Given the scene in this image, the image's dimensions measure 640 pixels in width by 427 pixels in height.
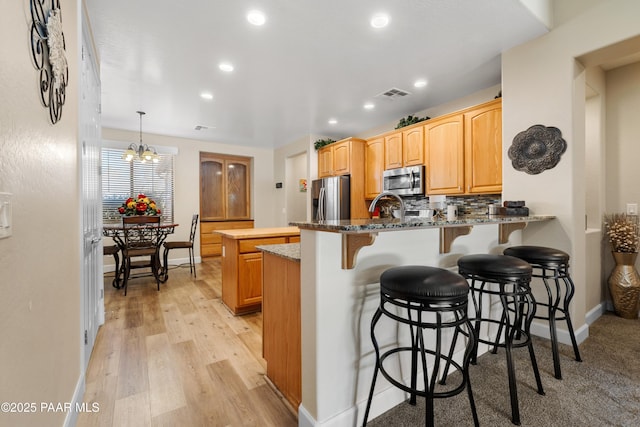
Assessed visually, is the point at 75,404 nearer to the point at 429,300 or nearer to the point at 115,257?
the point at 429,300

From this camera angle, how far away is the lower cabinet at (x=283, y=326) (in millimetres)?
1509

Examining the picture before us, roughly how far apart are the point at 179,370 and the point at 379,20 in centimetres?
297

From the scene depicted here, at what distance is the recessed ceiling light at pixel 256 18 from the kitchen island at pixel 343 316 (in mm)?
1753

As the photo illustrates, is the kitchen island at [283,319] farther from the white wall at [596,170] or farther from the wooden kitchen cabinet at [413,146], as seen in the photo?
the white wall at [596,170]

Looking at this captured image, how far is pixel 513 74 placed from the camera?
8.38ft

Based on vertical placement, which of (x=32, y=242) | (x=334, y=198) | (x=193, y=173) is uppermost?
(x=193, y=173)

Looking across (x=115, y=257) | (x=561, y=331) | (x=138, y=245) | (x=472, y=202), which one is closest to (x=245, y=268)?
(x=138, y=245)

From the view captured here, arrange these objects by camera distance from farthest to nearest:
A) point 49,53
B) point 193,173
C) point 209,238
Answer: point 209,238, point 193,173, point 49,53

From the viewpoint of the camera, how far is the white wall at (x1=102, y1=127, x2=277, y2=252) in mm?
5531

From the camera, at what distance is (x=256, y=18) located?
2141 millimetres

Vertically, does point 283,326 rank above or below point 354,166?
below

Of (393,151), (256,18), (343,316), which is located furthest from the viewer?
(393,151)

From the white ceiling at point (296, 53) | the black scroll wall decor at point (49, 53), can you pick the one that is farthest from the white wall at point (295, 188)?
the black scroll wall decor at point (49, 53)

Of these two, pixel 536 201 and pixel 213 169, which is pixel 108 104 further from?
pixel 536 201
